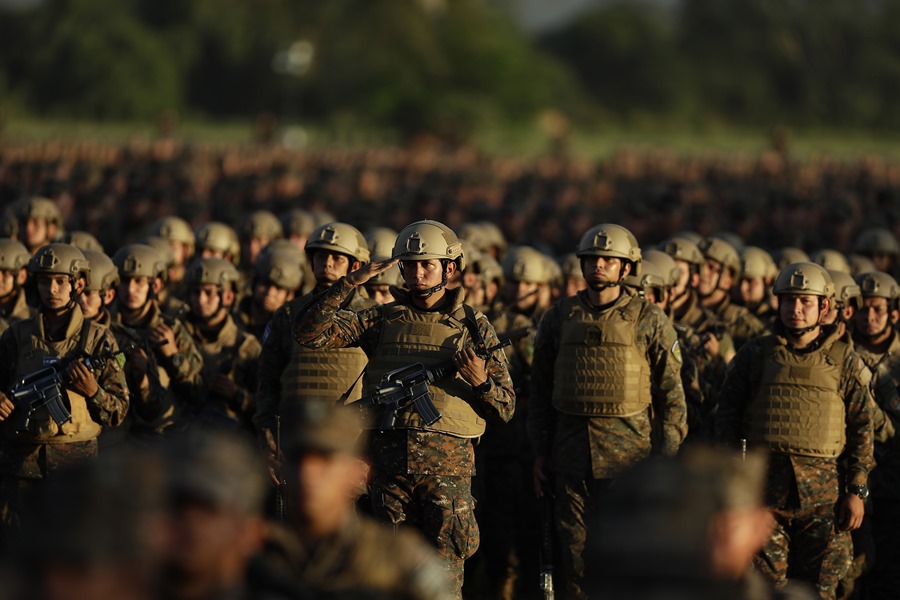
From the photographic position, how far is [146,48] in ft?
275

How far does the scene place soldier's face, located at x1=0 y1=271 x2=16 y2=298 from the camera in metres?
11.6

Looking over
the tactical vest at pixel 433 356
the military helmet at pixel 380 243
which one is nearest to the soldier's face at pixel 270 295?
the military helmet at pixel 380 243

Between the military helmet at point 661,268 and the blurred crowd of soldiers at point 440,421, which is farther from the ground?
the military helmet at point 661,268

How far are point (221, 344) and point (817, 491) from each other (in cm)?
392

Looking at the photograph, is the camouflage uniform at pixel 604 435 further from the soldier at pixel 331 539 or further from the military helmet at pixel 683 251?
the soldier at pixel 331 539

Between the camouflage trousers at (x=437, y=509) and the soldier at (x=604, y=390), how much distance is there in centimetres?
71

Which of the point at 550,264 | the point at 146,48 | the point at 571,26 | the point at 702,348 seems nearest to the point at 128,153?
the point at 550,264

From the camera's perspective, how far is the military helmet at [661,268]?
11.1 metres

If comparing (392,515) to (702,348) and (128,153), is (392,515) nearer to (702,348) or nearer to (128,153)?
(702,348)

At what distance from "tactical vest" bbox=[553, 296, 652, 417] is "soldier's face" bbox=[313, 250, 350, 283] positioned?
1442 millimetres

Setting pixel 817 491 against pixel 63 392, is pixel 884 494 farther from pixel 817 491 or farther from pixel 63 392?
pixel 63 392

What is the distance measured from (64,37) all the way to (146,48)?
3.99m

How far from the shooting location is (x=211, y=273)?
11055mm

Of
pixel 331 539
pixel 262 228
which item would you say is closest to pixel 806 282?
pixel 331 539
